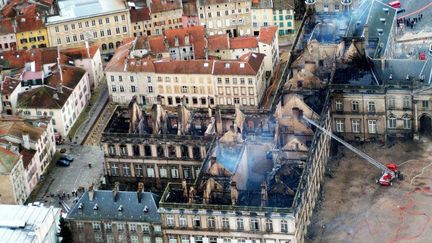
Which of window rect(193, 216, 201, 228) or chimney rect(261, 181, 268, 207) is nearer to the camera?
chimney rect(261, 181, 268, 207)

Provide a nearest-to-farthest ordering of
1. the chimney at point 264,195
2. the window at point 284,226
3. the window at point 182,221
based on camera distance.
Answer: the window at point 284,226
the chimney at point 264,195
the window at point 182,221

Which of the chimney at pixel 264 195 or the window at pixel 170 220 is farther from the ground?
the chimney at pixel 264 195

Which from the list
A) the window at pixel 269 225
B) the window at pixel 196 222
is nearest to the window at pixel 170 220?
the window at pixel 196 222

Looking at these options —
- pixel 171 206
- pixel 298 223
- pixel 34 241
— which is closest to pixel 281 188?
pixel 298 223

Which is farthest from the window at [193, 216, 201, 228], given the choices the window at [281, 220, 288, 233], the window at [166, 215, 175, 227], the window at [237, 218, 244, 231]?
the window at [281, 220, 288, 233]

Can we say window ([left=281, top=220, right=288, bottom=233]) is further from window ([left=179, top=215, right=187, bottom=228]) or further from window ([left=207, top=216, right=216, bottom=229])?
window ([left=179, top=215, right=187, bottom=228])

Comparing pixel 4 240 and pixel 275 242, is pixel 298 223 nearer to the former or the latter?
pixel 275 242

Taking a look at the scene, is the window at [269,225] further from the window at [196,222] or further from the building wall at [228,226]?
the window at [196,222]

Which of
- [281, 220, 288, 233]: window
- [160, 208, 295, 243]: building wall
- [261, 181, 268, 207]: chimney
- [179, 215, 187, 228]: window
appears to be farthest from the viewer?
[179, 215, 187, 228]: window

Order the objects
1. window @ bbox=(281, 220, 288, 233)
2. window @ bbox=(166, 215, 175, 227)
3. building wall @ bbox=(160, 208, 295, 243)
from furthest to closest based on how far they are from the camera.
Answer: window @ bbox=(166, 215, 175, 227) < building wall @ bbox=(160, 208, 295, 243) < window @ bbox=(281, 220, 288, 233)
